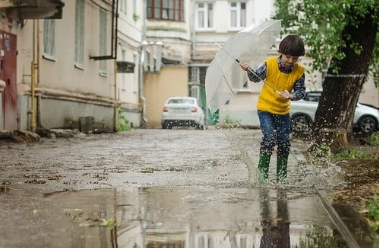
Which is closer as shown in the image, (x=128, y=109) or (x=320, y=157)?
(x=320, y=157)

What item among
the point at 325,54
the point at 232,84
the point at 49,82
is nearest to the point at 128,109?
the point at 49,82

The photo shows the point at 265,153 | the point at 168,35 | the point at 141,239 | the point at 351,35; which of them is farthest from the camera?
the point at 168,35

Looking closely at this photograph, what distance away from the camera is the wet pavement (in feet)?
14.8

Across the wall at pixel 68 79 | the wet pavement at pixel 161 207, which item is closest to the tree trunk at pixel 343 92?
the wet pavement at pixel 161 207

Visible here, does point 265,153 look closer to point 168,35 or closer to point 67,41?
point 67,41

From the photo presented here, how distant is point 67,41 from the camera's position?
23.2 meters

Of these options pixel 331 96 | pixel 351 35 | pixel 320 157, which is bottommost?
pixel 320 157

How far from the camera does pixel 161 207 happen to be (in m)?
5.90

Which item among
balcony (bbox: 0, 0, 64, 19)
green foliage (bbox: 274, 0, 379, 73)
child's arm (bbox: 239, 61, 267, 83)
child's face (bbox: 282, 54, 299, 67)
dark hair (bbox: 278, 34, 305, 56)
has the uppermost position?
balcony (bbox: 0, 0, 64, 19)

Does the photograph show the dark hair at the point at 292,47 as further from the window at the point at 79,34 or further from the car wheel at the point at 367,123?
the car wheel at the point at 367,123

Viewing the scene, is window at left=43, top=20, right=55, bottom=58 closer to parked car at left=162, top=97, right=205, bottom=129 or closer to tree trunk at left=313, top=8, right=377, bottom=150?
tree trunk at left=313, top=8, right=377, bottom=150

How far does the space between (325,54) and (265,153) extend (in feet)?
29.7

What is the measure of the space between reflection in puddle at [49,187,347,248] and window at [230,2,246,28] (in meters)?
39.7

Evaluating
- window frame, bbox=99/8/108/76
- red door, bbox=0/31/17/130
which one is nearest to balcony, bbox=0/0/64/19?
red door, bbox=0/31/17/130
